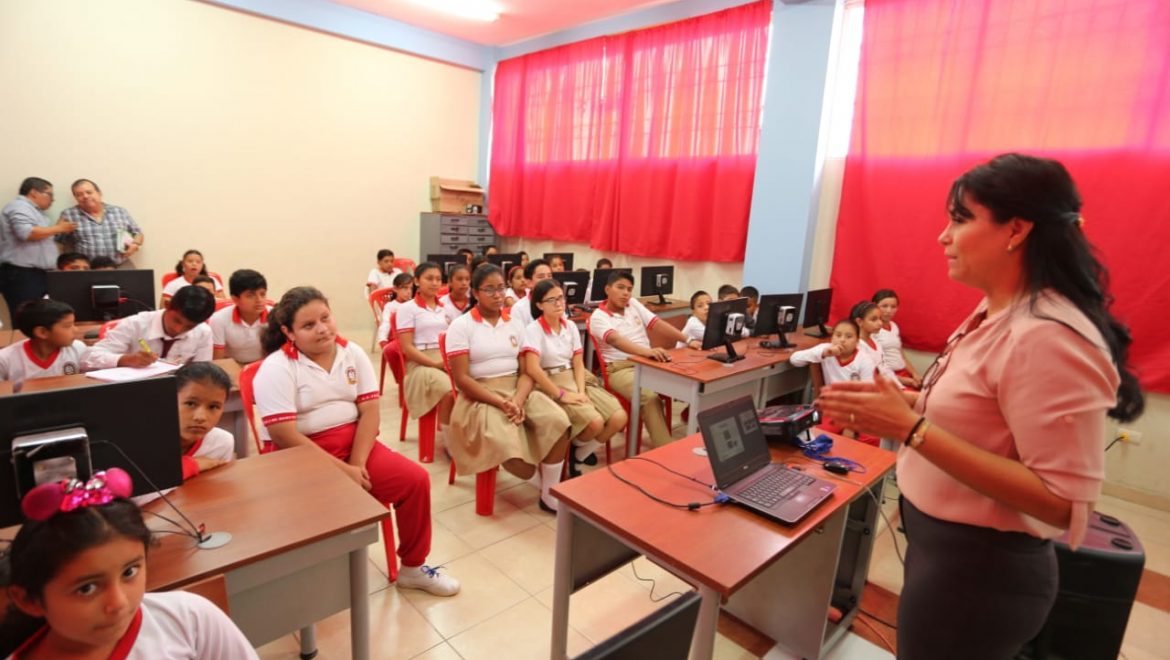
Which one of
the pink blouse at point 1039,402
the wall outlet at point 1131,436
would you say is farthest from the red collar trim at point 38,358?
the wall outlet at point 1131,436

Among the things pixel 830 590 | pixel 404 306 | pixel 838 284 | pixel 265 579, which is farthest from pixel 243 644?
pixel 838 284

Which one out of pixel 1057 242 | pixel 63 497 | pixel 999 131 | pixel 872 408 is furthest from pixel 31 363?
pixel 999 131

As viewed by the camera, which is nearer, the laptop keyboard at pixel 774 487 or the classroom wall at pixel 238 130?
the laptop keyboard at pixel 774 487

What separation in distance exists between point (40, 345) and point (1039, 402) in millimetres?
3555

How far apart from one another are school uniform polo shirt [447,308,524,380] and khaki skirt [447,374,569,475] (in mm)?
101

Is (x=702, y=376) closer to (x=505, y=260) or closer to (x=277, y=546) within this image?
(x=277, y=546)

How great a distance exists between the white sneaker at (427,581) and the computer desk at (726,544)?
677 mm

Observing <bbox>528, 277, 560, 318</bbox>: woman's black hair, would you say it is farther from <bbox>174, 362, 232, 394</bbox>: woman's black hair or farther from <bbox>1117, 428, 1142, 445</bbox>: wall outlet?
<bbox>1117, 428, 1142, 445</bbox>: wall outlet

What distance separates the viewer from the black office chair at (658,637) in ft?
2.21

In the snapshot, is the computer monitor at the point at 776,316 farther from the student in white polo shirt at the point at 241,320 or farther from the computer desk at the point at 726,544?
the student in white polo shirt at the point at 241,320

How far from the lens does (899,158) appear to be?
4.34 metres

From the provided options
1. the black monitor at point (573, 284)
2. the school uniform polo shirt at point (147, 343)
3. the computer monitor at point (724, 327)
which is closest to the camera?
the school uniform polo shirt at point (147, 343)

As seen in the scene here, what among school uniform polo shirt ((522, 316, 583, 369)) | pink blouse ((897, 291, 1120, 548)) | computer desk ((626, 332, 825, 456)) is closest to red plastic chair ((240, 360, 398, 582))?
school uniform polo shirt ((522, 316, 583, 369))

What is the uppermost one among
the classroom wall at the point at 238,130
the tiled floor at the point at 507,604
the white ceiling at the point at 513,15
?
the white ceiling at the point at 513,15
